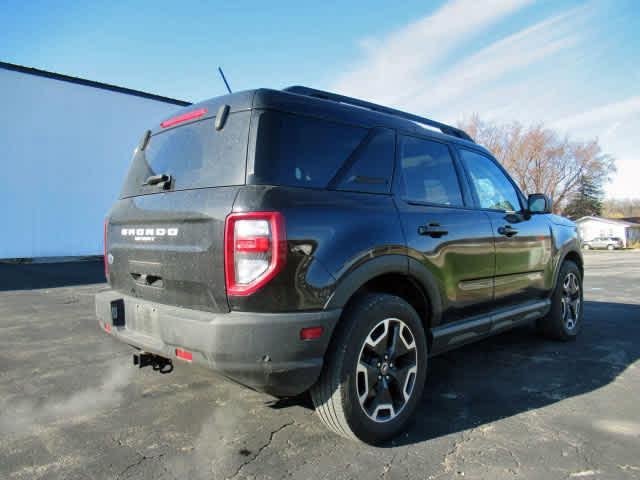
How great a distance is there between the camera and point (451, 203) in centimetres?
318

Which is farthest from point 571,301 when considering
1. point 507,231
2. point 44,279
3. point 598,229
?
point 598,229

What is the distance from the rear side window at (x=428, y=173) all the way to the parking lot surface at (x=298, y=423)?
139 cm

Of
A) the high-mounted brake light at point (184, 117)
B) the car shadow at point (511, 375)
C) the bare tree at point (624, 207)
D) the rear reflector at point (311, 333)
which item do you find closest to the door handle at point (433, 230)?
the rear reflector at point (311, 333)

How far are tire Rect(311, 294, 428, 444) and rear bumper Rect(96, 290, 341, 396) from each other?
133mm

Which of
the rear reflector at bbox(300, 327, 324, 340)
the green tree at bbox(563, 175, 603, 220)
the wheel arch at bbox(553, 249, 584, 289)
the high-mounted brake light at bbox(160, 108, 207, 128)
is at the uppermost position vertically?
the green tree at bbox(563, 175, 603, 220)

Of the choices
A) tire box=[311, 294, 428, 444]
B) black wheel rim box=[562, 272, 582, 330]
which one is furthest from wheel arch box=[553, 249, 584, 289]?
tire box=[311, 294, 428, 444]

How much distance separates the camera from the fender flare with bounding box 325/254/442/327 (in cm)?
224

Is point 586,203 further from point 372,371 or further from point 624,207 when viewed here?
point 372,371

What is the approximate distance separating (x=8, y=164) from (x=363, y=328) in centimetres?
1819

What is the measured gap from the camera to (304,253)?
2.11 meters

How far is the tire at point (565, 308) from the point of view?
4406mm

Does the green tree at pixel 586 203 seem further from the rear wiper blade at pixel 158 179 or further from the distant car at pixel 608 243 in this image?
the rear wiper blade at pixel 158 179

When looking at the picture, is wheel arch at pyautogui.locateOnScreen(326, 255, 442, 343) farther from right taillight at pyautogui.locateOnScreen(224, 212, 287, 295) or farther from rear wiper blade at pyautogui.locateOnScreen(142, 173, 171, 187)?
rear wiper blade at pyautogui.locateOnScreen(142, 173, 171, 187)

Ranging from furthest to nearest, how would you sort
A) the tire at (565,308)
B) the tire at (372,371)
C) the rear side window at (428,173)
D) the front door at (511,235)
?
the tire at (565,308), the front door at (511,235), the rear side window at (428,173), the tire at (372,371)
